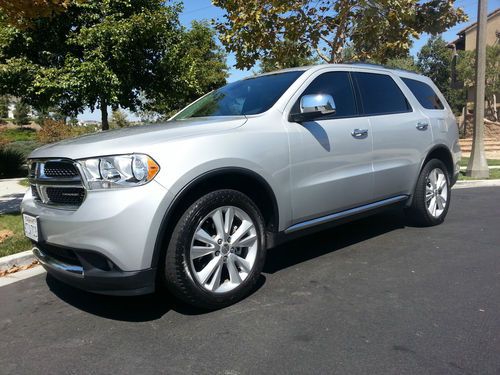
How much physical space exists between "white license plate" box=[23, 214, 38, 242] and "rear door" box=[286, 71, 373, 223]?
76.5 inches

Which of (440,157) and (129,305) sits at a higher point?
(440,157)

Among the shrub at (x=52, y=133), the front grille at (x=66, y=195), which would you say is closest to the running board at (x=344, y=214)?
the front grille at (x=66, y=195)

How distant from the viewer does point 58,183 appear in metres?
3.27

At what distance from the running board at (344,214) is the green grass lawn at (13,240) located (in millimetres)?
3092

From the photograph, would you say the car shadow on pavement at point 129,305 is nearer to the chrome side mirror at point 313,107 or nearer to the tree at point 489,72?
the chrome side mirror at point 313,107

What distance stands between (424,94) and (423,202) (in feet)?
4.39

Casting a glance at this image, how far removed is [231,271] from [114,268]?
2.81 ft

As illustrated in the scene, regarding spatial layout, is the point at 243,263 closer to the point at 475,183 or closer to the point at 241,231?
the point at 241,231

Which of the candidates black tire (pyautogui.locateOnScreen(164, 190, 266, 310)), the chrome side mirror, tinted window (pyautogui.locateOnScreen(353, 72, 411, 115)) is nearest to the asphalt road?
black tire (pyautogui.locateOnScreen(164, 190, 266, 310))

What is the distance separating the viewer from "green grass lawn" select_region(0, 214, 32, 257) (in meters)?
5.11

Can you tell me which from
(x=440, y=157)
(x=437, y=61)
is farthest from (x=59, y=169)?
(x=437, y=61)

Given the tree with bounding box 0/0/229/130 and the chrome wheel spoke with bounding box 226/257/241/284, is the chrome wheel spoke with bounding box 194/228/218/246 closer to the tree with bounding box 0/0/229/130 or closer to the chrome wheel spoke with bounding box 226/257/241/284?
the chrome wheel spoke with bounding box 226/257/241/284

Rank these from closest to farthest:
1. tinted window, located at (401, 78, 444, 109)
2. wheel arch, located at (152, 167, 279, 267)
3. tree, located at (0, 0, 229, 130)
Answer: wheel arch, located at (152, 167, 279, 267)
tinted window, located at (401, 78, 444, 109)
tree, located at (0, 0, 229, 130)

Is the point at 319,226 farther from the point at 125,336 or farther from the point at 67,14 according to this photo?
the point at 67,14
